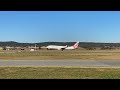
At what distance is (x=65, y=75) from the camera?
19.3 meters
